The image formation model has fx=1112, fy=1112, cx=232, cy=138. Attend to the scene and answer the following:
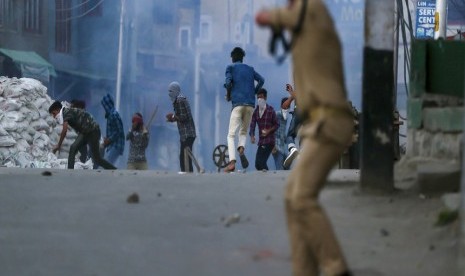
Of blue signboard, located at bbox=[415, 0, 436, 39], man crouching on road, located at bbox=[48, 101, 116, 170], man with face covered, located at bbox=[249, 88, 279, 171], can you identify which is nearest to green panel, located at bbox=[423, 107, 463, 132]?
man with face covered, located at bbox=[249, 88, 279, 171]

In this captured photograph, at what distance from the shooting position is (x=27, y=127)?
25531 millimetres

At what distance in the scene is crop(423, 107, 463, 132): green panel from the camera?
8.45 m

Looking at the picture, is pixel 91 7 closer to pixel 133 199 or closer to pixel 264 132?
pixel 264 132

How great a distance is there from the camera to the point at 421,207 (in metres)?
7.77

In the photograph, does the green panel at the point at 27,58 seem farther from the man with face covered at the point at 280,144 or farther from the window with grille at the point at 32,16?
the man with face covered at the point at 280,144

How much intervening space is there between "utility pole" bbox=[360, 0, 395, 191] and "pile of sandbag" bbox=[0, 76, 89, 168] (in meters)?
15.8

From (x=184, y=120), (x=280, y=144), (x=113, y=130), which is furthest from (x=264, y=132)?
(x=113, y=130)

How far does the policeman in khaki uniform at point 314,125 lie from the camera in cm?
509

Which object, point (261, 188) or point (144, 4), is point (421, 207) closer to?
point (261, 188)

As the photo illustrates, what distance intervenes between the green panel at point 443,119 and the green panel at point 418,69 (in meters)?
0.19

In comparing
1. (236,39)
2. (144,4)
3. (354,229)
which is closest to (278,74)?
(236,39)

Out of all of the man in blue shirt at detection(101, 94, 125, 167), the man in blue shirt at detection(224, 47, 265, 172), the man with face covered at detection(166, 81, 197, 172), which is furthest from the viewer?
the man in blue shirt at detection(101, 94, 125, 167)

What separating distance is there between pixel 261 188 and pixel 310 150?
4189mm

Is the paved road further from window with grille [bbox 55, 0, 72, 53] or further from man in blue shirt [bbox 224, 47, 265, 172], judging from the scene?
window with grille [bbox 55, 0, 72, 53]
